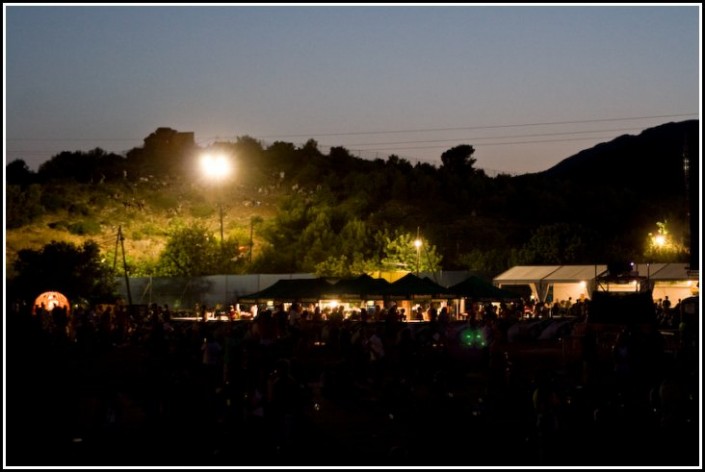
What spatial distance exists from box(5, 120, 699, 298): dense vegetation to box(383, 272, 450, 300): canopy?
55.0 ft

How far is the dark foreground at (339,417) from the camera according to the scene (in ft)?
39.7

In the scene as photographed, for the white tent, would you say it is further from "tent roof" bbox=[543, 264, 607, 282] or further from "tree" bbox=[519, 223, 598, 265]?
"tree" bbox=[519, 223, 598, 265]

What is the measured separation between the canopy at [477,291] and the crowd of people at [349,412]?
11353 millimetres

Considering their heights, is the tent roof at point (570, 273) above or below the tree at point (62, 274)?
below

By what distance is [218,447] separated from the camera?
41.8 ft

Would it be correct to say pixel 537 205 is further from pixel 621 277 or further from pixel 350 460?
pixel 350 460

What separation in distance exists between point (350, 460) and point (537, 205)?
271 feet

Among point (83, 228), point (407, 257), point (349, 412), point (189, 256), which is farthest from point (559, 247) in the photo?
point (349, 412)

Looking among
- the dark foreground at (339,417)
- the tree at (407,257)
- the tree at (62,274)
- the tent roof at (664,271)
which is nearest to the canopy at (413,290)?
the dark foreground at (339,417)

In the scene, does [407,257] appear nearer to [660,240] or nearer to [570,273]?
[570,273]

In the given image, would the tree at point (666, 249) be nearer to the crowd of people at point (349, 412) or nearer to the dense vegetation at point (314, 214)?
the dense vegetation at point (314, 214)

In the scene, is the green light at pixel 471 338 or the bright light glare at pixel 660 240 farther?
the bright light glare at pixel 660 240

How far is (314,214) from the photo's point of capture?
72500 mm

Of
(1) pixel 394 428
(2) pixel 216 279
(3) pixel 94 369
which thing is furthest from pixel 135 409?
(2) pixel 216 279
